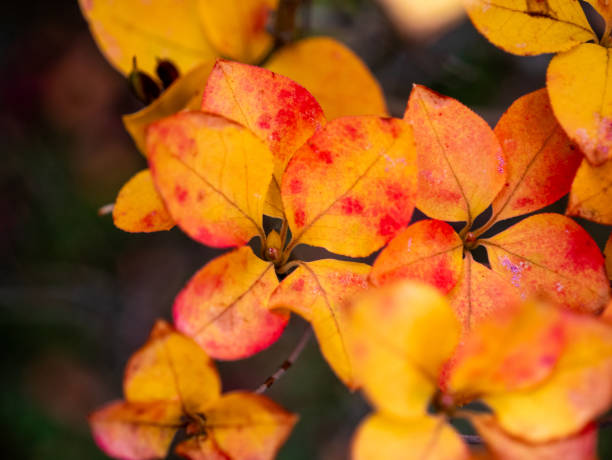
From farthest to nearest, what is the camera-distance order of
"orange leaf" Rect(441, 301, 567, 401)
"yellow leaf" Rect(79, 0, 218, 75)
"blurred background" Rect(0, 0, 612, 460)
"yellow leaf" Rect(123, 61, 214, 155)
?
"blurred background" Rect(0, 0, 612, 460) → "yellow leaf" Rect(79, 0, 218, 75) → "yellow leaf" Rect(123, 61, 214, 155) → "orange leaf" Rect(441, 301, 567, 401)

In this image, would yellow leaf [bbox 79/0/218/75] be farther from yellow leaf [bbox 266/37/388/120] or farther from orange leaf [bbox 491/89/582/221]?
orange leaf [bbox 491/89/582/221]

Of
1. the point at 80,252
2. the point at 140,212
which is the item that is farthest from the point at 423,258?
the point at 80,252

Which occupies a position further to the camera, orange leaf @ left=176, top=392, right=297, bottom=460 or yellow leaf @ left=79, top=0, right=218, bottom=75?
yellow leaf @ left=79, top=0, right=218, bottom=75

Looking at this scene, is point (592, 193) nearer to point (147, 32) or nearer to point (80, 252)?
point (147, 32)

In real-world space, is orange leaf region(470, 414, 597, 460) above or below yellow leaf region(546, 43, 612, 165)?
below

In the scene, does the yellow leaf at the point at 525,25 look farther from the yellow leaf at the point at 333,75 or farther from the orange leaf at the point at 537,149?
the yellow leaf at the point at 333,75

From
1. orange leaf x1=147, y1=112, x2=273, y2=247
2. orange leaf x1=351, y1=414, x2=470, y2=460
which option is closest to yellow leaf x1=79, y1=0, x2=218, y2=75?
orange leaf x1=147, y1=112, x2=273, y2=247

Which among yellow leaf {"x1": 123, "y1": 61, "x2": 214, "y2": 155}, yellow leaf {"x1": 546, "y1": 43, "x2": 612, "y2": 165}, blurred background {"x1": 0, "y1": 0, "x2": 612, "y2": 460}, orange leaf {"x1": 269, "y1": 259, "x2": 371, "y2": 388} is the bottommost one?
blurred background {"x1": 0, "y1": 0, "x2": 612, "y2": 460}

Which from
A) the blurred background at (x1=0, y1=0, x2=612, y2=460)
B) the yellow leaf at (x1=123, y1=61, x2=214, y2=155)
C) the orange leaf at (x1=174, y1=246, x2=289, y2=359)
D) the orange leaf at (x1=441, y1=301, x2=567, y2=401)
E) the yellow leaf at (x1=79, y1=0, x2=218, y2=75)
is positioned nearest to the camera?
the orange leaf at (x1=441, y1=301, x2=567, y2=401)
